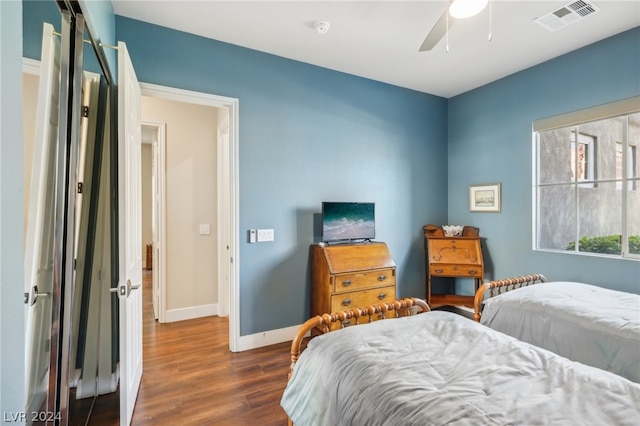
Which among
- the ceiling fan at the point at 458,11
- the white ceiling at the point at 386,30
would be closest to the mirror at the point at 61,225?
the white ceiling at the point at 386,30

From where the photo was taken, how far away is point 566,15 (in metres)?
2.45

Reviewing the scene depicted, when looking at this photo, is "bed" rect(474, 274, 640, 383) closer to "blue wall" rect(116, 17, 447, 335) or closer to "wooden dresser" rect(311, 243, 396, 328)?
"wooden dresser" rect(311, 243, 396, 328)

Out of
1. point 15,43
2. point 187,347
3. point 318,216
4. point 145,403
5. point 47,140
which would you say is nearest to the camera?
point 15,43

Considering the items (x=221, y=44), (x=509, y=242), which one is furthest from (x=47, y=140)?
(x=509, y=242)

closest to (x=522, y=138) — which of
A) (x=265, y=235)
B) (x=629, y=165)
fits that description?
(x=629, y=165)

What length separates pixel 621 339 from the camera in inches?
65.5

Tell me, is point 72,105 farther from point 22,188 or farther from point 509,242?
point 509,242

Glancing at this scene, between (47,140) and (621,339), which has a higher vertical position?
(47,140)

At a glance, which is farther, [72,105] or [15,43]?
[72,105]

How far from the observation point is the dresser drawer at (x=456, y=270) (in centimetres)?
362

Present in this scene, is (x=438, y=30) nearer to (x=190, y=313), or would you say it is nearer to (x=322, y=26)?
(x=322, y=26)

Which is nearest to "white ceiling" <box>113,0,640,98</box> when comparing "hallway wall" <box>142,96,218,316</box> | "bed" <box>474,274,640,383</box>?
"hallway wall" <box>142,96,218,316</box>

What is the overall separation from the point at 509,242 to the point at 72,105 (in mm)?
4129

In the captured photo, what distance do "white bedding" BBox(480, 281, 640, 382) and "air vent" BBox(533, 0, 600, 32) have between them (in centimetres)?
219
